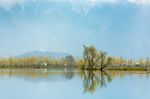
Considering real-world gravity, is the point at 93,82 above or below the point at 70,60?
below

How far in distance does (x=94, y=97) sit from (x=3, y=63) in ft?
382

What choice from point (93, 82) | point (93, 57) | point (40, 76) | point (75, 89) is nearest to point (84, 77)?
point (40, 76)

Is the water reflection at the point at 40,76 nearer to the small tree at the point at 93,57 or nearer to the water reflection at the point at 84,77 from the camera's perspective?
the water reflection at the point at 84,77

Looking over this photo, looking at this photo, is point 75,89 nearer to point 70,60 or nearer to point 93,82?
point 93,82

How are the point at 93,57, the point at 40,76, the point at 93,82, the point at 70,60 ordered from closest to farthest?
1. the point at 93,82
2. the point at 40,76
3. the point at 93,57
4. the point at 70,60

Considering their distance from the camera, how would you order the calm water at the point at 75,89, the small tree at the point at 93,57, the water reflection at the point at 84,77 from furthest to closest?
the small tree at the point at 93,57 → the water reflection at the point at 84,77 → the calm water at the point at 75,89

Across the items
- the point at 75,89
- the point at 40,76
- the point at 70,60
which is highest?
the point at 70,60

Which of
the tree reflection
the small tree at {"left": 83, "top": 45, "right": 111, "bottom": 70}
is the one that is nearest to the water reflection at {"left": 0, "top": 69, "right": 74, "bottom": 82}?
the tree reflection

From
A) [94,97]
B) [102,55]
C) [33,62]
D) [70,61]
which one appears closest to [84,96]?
[94,97]

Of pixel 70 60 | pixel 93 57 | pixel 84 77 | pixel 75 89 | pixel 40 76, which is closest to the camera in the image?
pixel 75 89

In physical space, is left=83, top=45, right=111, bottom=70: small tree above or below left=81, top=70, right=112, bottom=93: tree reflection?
above

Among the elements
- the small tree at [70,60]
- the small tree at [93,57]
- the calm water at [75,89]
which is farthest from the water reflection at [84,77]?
the small tree at [70,60]

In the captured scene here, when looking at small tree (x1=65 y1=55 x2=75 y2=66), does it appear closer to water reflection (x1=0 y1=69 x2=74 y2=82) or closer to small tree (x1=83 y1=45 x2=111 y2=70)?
small tree (x1=83 y1=45 x2=111 y2=70)

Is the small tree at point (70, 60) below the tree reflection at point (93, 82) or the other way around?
the other way around
